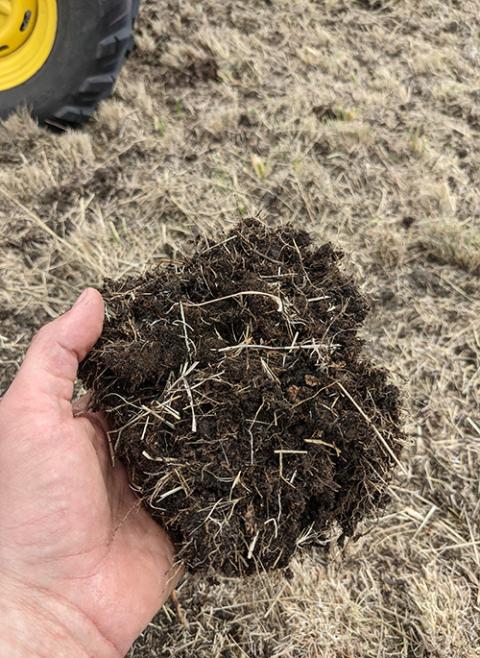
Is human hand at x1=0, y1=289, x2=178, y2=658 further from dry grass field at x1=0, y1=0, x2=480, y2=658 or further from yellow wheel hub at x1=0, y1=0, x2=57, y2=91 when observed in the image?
yellow wheel hub at x1=0, y1=0, x2=57, y2=91

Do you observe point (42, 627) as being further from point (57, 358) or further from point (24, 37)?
point (24, 37)

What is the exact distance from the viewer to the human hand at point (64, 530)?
1548mm

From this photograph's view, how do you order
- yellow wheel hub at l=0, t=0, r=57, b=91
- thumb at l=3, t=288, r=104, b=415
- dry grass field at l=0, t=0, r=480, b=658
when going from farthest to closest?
yellow wheel hub at l=0, t=0, r=57, b=91 → dry grass field at l=0, t=0, r=480, b=658 → thumb at l=3, t=288, r=104, b=415

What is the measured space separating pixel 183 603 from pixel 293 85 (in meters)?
2.64

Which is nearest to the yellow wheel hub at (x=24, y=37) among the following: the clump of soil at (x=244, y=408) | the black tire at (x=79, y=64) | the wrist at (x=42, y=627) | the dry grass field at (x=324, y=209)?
the black tire at (x=79, y=64)

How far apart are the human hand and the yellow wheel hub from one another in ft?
5.34

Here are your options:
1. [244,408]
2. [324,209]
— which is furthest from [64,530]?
[324,209]

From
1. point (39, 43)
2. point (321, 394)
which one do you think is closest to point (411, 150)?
point (39, 43)

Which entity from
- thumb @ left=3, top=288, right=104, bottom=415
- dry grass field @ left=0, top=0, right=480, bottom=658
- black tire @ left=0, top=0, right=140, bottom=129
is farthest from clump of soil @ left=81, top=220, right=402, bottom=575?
black tire @ left=0, top=0, right=140, bottom=129

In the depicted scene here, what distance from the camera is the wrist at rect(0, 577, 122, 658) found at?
149 centimetres

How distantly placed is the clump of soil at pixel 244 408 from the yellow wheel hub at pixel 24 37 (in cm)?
159

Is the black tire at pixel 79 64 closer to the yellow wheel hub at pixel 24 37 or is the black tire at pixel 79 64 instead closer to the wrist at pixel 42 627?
the yellow wheel hub at pixel 24 37

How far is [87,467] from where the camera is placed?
1622 millimetres

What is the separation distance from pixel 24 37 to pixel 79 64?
0.84 ft
